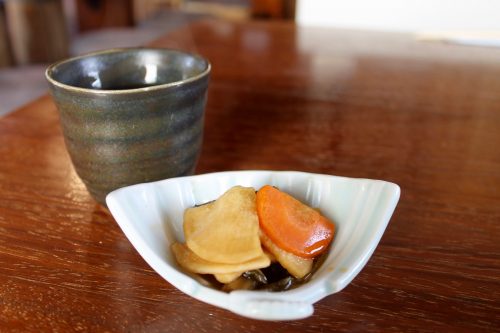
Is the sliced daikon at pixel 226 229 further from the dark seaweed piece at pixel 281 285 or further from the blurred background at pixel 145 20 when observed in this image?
the blurred background at pixel 145 20

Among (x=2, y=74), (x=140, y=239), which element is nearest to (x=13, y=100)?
(x=2, y=74)

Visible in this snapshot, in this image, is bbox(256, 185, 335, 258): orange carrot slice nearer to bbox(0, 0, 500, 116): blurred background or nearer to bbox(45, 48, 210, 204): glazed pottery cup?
bbox(45, 48, 210, 204): glazed pottery cup

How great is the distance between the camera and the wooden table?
396mm

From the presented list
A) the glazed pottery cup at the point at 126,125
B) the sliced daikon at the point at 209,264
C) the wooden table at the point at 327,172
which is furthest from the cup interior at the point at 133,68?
the sliced daikon at the point at 209,264

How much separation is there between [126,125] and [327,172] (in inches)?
11.4

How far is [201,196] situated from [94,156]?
13cm

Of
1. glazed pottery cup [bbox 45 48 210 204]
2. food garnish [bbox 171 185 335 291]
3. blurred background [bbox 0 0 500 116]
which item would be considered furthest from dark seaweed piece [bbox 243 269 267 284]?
blurred background [bbox 0 0 500 116]

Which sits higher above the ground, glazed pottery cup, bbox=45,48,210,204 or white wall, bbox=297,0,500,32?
glazed pottery cup, bbox=45,48,210,204

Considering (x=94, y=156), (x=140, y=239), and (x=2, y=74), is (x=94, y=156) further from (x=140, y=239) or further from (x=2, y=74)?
(x=2, y=74)

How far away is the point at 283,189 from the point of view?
488 millimetres

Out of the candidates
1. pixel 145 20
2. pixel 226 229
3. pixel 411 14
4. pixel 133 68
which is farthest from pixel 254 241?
pixel 145 20

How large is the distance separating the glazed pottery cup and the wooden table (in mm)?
66

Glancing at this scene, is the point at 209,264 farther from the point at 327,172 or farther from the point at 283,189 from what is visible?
the point at 327,172

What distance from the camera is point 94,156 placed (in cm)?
50
